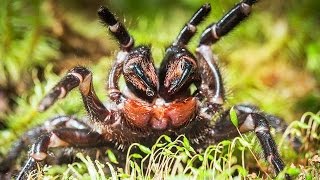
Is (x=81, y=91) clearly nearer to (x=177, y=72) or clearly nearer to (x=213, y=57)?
(x=177, y=72)

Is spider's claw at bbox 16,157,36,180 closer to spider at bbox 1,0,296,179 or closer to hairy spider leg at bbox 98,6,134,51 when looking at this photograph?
spider at bbox 1,0,296,179

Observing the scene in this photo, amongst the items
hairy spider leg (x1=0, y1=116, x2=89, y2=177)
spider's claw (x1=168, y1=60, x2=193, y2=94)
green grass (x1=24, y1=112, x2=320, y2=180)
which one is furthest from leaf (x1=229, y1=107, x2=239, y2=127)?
hairy spider leg (x1=0, y1=116, x2=89, y2=177)

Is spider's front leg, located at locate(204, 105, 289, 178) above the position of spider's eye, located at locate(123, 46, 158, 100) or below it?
below

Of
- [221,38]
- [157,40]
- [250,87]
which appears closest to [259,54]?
[250,87]

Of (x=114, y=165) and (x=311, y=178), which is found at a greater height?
(x=114, y=165)

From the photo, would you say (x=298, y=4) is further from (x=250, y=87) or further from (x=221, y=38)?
(x=221, y=38)

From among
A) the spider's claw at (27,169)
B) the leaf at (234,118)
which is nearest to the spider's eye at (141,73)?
the leaf at (234,118)

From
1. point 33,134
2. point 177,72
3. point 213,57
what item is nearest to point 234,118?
point 177,72

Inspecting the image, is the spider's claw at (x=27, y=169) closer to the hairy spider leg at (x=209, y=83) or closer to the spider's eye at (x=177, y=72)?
the spider's eye at (x=177, y=72)
